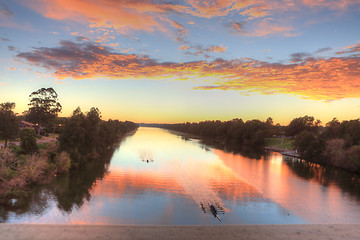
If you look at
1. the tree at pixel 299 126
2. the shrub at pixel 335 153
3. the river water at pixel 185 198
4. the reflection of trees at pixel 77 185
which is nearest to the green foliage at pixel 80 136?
the reflection of trees at pixel 77 185

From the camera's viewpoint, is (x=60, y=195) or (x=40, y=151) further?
(x=40, y=151)

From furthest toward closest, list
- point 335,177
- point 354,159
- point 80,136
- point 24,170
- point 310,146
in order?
point 310,146 → point 354,159 → point 335,177 → point 80,136 → point 24,170

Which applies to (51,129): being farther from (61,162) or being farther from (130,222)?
(130,222)

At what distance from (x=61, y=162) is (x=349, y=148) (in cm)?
7574

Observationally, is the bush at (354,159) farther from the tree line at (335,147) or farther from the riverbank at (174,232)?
the riverbank at (174,232)

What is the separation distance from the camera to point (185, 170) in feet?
195

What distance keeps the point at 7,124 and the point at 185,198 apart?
39092 mm

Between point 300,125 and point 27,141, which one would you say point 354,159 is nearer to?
point 27,141

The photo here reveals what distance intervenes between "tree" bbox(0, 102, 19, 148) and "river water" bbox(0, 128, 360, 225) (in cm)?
1514

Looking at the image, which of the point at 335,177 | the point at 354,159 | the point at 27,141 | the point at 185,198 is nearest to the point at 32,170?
the point at 27,141

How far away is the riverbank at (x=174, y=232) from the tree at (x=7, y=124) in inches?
1522

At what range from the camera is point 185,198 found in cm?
3659

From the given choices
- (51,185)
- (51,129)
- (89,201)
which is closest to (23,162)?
(51,185)

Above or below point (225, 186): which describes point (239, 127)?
above
